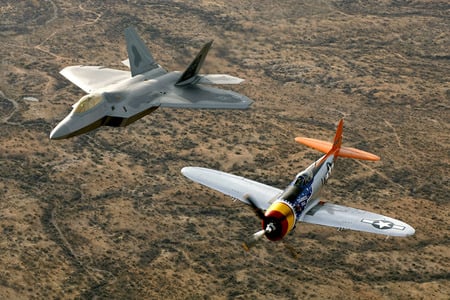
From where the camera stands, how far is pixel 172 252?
44406 millimetres

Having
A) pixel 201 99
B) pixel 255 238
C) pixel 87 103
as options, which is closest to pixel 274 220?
pixel 255 238

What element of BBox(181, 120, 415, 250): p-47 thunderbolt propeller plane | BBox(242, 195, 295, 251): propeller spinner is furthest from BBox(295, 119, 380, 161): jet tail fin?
BBox(242, 195, 295, 251): propeller spinner

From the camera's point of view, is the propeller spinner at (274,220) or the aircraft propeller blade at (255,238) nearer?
the aircraft propeller blade at (255,238)

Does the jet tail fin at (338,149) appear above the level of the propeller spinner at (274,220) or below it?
above

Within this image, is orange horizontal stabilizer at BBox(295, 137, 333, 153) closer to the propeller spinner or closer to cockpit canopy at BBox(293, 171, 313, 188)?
cockpit canopy at BBox(293, 171, 313, 188)

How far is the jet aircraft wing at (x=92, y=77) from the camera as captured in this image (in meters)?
44.7

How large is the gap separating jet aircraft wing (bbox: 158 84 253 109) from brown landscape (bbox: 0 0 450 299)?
878cm

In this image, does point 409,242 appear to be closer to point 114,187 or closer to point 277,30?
point 114,187

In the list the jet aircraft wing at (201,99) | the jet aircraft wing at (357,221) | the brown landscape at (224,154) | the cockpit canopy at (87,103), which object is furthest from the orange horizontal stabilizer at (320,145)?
the cockpit canopy at (87,103)

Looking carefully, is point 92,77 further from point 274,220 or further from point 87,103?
point 274,220

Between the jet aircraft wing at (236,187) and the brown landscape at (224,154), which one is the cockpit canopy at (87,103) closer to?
the jet aircraft wing at (236,187)

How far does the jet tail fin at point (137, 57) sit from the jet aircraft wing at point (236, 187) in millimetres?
9644

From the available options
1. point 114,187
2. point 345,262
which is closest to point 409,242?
point 345,262

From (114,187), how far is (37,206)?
5.65 m
